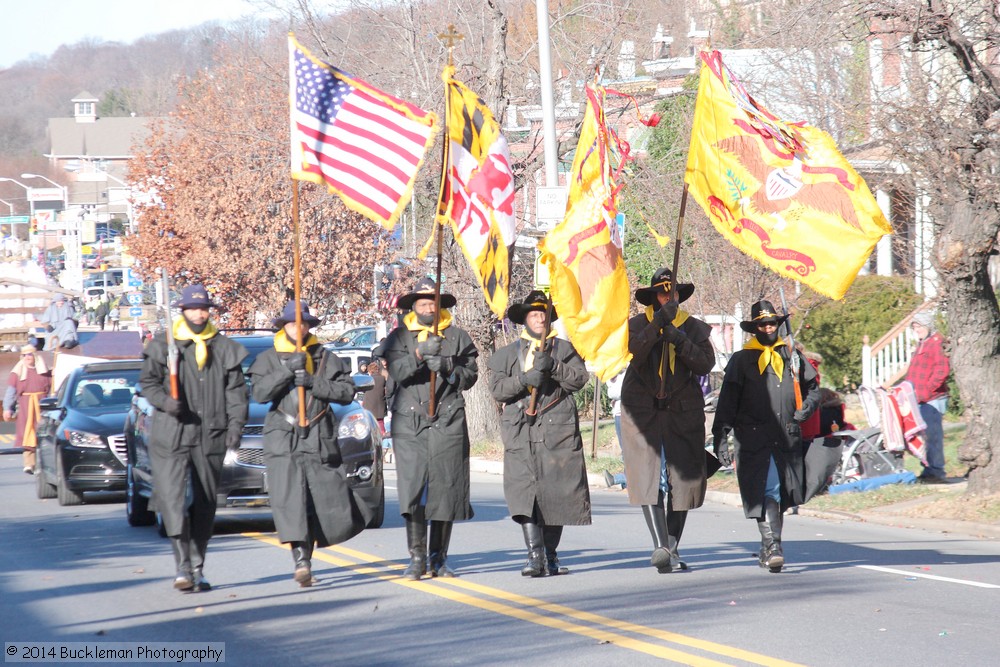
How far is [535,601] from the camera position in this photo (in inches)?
346

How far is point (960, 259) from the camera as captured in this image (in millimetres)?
13031

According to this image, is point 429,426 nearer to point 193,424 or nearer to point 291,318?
point 291,318

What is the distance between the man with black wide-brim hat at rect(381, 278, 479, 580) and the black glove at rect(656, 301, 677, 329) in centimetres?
134

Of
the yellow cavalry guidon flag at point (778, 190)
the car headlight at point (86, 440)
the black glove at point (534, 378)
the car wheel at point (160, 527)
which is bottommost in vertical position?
the car wheel at point (160, 527)

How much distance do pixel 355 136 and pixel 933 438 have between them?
818 cm

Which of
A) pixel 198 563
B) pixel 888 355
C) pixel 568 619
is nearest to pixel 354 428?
pixel 198 563

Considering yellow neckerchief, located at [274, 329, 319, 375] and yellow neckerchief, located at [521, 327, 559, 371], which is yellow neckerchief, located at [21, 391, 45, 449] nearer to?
yellow neckerchief, located at [274, 329, 319, 375]

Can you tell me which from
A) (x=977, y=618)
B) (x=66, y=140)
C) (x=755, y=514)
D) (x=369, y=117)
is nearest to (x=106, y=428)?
(x=369, y=117)

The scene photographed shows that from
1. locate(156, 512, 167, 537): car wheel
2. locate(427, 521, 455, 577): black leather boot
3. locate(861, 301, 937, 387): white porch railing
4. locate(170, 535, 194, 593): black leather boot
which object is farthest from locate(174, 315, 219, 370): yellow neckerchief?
locate(861, 301, 937, 387): white porch railing

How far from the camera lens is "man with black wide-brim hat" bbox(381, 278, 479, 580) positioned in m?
9.50

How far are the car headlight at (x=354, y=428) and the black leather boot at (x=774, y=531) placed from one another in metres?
4.10

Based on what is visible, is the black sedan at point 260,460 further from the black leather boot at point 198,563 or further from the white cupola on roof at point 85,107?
the white cupola on roof at point 85,107

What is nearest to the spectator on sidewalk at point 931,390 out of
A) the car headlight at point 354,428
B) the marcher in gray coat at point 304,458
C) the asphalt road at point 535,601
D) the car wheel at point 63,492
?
the asphalt road at point 535,601

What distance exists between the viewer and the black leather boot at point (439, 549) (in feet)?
32.0
